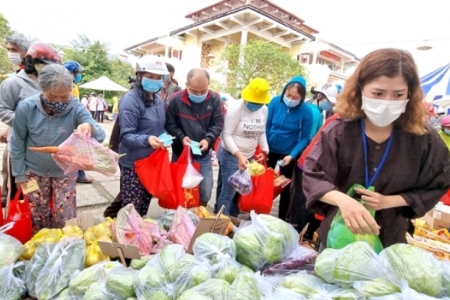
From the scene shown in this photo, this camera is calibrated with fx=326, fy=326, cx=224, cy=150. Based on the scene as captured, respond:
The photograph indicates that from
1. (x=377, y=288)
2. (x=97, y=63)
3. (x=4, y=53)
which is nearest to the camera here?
(x=377, y=288)

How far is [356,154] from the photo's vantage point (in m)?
1.37

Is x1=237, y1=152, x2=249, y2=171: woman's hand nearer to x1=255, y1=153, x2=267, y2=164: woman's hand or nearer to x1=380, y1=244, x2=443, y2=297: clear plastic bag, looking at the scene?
x1=255, y1=153, x2=267, y2=164: woman's hand

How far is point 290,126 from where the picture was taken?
3.38m

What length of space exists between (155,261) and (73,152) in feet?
3.39

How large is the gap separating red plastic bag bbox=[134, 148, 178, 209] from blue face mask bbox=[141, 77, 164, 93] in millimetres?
504

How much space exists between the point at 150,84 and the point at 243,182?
1.18 metres

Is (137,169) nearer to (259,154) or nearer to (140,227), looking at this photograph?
(140,227)

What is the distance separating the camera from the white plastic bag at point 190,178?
2715 millimetres

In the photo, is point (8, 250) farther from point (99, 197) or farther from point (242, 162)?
point (99, 197)

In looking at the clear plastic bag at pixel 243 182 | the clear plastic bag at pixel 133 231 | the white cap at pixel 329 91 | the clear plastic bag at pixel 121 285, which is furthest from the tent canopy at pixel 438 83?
the clear plastic bag at pixel 121 285

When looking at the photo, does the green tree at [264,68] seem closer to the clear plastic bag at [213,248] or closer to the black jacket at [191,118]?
the black jacket at [191,118]

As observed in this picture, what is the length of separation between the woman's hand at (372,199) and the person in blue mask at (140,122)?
1681mm

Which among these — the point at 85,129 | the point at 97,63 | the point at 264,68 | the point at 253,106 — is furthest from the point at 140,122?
the point at 97,63

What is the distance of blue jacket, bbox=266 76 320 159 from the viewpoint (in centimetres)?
336
